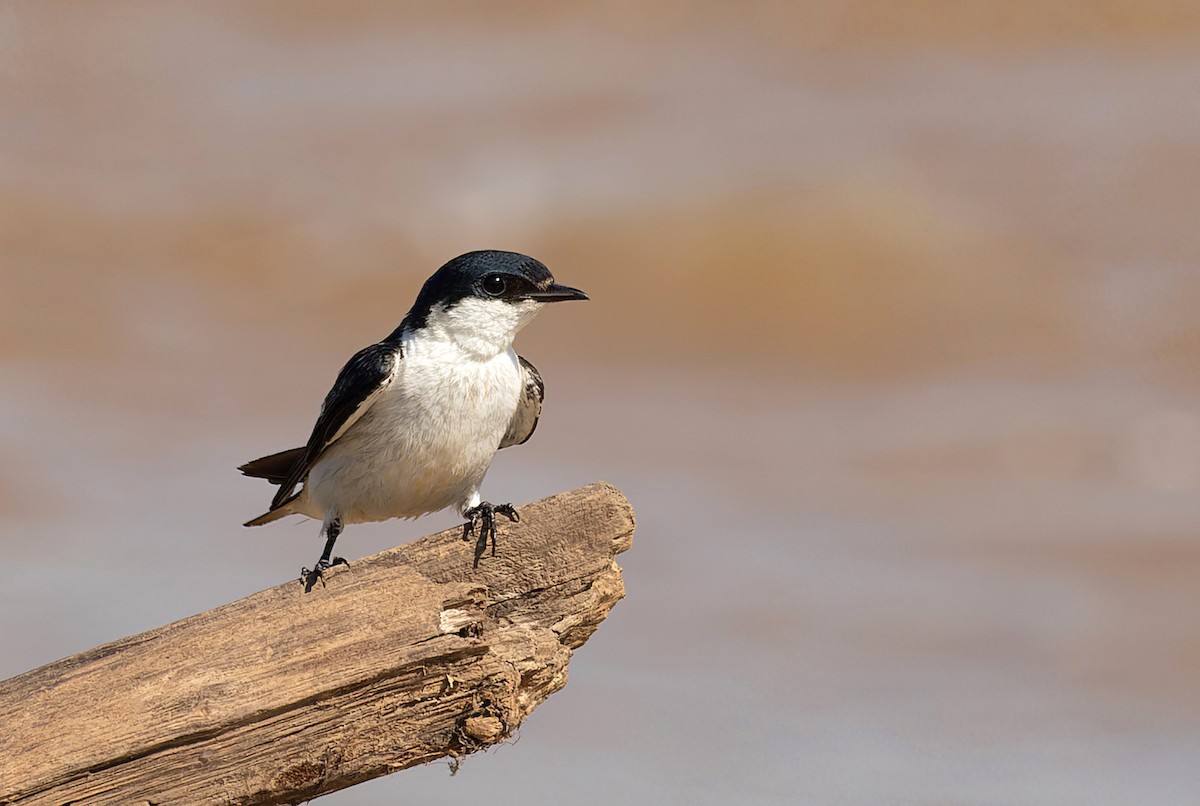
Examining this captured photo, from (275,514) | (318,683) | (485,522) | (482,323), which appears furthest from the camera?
(275,514)

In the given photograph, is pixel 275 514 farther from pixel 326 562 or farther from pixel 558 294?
pixel 558 294

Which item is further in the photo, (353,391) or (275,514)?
(275,514)

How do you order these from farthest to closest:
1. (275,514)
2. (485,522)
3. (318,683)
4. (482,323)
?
(275,514), (482,323), (485,522), (318,683)

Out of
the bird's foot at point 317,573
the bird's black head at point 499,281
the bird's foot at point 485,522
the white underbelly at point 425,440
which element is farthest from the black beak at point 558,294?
the bird's foot at point 317,573

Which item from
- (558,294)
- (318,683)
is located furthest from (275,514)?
(318,683)

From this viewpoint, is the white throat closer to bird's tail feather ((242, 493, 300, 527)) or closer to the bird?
the bird

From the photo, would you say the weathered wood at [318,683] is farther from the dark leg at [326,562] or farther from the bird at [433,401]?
the bird at [433,401]

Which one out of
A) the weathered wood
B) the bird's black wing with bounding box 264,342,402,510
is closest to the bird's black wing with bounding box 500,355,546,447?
the bird's black wing with bounding box 264,342,402,510
